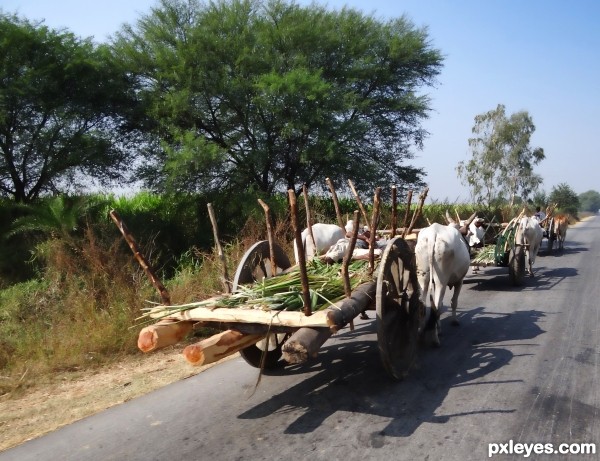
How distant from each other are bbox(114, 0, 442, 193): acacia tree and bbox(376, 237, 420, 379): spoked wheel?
9.33m

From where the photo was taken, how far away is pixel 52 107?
13398mm

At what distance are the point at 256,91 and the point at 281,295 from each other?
447 inches

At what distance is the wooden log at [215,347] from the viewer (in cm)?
393

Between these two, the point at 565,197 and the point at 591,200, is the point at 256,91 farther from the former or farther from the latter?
the point at 591,200

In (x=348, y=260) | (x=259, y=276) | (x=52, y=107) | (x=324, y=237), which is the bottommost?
(x=259, y=276)

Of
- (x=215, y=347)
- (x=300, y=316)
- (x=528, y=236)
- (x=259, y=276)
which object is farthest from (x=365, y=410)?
(x=528, y=236)

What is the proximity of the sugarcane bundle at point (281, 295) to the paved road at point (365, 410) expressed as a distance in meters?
0.83

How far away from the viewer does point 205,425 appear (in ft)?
14.6

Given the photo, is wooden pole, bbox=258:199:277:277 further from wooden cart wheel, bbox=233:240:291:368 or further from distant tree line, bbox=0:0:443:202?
distant tree line, bbox=0:0:443:202

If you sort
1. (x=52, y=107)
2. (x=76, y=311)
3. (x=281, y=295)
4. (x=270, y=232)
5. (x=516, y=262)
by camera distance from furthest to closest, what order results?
(x=52, y=107)
(x=516, y=262)
(x=76, y=311)
(x=270, y=232)
(x=281, y=295)

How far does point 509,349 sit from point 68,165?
1173cm

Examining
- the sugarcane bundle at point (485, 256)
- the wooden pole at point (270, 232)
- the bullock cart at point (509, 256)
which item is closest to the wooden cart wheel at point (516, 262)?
the bullock cart at point (509, 256)

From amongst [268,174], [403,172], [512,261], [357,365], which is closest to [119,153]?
[268,174]

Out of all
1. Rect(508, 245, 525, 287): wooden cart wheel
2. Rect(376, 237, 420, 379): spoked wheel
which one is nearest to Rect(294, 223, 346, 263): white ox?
Rect(376, 237, 420, 379): spoked wheel
